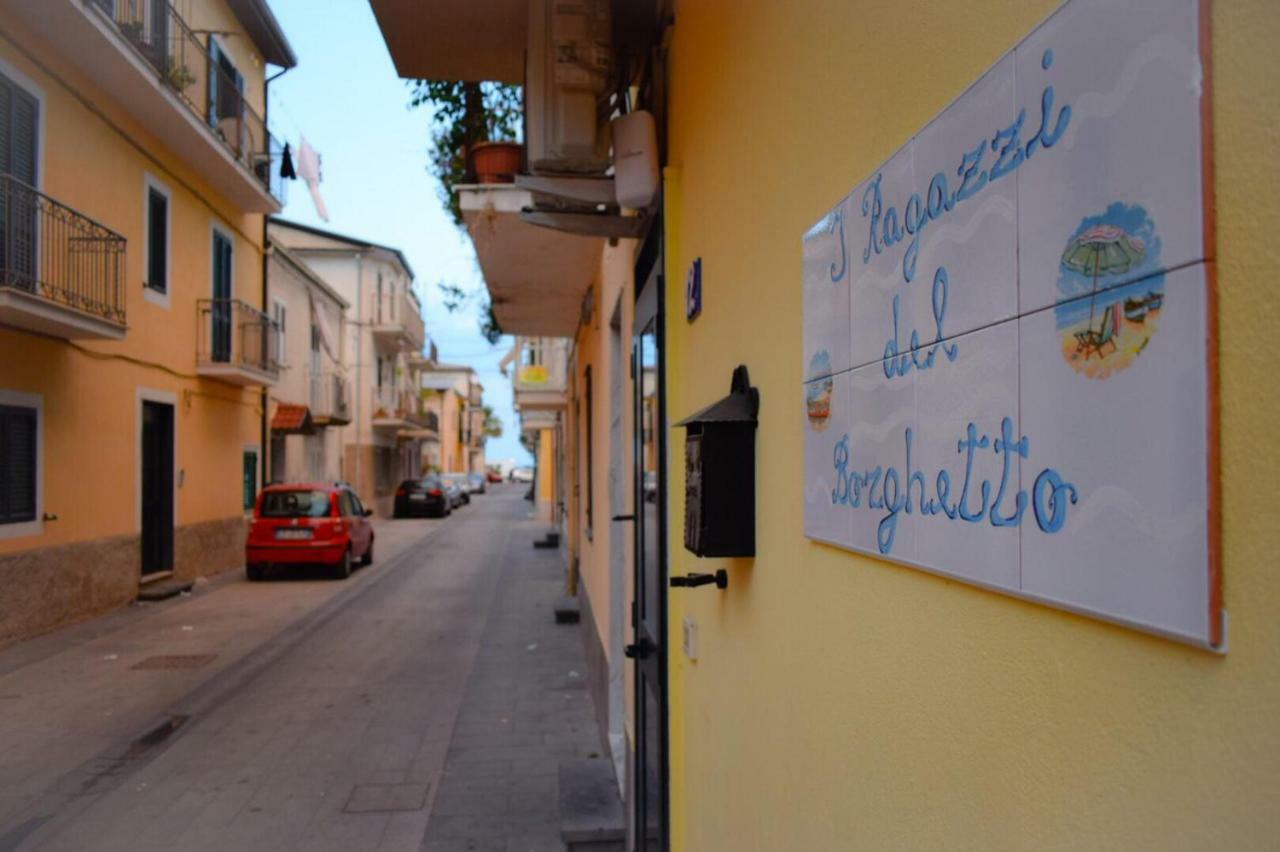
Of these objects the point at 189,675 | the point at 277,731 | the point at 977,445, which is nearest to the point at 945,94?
the point at 977,445

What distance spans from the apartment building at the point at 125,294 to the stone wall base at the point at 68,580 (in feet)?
0.10

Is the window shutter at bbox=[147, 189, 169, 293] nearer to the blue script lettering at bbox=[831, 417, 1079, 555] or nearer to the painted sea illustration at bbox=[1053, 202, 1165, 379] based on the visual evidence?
the blue script lettering at bbox=[831, 417, 1079, 555]

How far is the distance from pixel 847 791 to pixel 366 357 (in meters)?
34.3

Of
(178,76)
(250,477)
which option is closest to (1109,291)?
(178,76)

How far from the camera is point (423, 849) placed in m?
5.12

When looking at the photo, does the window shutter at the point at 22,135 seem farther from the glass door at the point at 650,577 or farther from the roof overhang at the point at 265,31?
the glass door at the point at 650,577

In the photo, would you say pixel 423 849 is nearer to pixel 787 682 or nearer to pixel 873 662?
pixel 787 682

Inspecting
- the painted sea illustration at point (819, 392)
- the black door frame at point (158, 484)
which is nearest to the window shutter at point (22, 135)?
the black door frame at point (158, 484)

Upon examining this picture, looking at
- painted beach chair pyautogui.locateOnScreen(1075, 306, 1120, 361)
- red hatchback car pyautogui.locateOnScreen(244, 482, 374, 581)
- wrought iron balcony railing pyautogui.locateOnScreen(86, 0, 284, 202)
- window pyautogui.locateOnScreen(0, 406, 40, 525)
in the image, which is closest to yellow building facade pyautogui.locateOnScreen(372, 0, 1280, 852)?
painted beach chair pyautogui.locateOnScreen(1075, 306, 1120, 361)

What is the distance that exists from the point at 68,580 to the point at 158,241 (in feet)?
18.9

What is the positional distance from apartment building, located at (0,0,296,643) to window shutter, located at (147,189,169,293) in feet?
0.08

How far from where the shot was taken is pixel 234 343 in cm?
1728

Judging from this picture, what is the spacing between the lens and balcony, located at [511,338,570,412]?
19453mm

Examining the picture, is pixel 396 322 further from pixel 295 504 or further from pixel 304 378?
pixel 295 504
